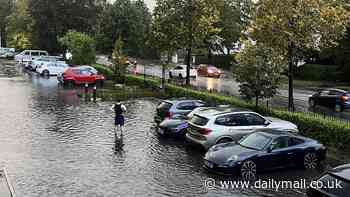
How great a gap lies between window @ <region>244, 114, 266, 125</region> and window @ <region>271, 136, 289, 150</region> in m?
2.91

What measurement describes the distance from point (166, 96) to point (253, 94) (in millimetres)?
11022

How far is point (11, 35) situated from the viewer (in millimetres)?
84000

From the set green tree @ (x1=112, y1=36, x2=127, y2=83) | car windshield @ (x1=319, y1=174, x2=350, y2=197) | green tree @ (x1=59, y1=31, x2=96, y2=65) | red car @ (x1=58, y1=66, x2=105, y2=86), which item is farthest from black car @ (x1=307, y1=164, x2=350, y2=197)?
green tree @ (x1=59, y1=31, x2=96, y2=65)

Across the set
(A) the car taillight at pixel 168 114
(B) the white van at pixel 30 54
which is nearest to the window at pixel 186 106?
(A) the car taillight at pixel 168 114

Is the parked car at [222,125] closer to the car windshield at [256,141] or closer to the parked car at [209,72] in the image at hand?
the car windshield at [256,141]

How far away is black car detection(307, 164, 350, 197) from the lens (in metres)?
10.8

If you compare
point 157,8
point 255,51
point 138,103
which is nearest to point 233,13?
point 157,8

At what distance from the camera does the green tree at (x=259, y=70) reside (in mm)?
24453

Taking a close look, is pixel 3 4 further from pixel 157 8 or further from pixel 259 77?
pixel 259 77

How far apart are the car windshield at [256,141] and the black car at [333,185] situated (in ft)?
15.1

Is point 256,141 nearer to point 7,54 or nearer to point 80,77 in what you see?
point 80,77

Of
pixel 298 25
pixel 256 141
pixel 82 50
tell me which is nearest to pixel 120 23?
pixel 82 50

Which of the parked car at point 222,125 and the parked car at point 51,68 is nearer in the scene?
the parked car at point 222,125

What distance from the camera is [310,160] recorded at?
16922mm
